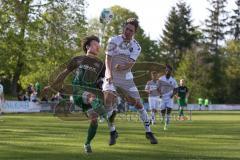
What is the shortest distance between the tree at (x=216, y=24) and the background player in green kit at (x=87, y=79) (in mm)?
100136

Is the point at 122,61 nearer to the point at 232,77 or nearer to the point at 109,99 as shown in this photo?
the point at 109,99

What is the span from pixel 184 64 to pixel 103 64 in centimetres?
8361

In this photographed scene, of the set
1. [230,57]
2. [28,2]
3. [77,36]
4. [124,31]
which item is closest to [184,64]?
[230,57]

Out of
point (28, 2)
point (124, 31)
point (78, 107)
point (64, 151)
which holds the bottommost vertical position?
point (64, 151)

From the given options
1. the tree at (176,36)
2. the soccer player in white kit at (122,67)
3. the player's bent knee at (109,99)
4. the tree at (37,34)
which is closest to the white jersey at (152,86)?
the player's bent knee at (109,99)

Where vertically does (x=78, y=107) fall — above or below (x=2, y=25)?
below

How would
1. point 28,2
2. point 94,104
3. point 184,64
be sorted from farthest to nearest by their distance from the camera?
point 184,64, point 28,2, point 94,104

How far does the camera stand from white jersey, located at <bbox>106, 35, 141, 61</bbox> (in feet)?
38.1

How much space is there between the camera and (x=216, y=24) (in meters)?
113

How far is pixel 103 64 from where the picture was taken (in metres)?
11.5

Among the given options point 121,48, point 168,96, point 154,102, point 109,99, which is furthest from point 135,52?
point 154,102

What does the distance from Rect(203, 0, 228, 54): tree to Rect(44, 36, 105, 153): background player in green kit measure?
329ft

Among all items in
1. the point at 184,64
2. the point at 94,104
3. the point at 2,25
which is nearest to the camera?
the point at 94,104

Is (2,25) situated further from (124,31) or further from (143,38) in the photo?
(143,38)
